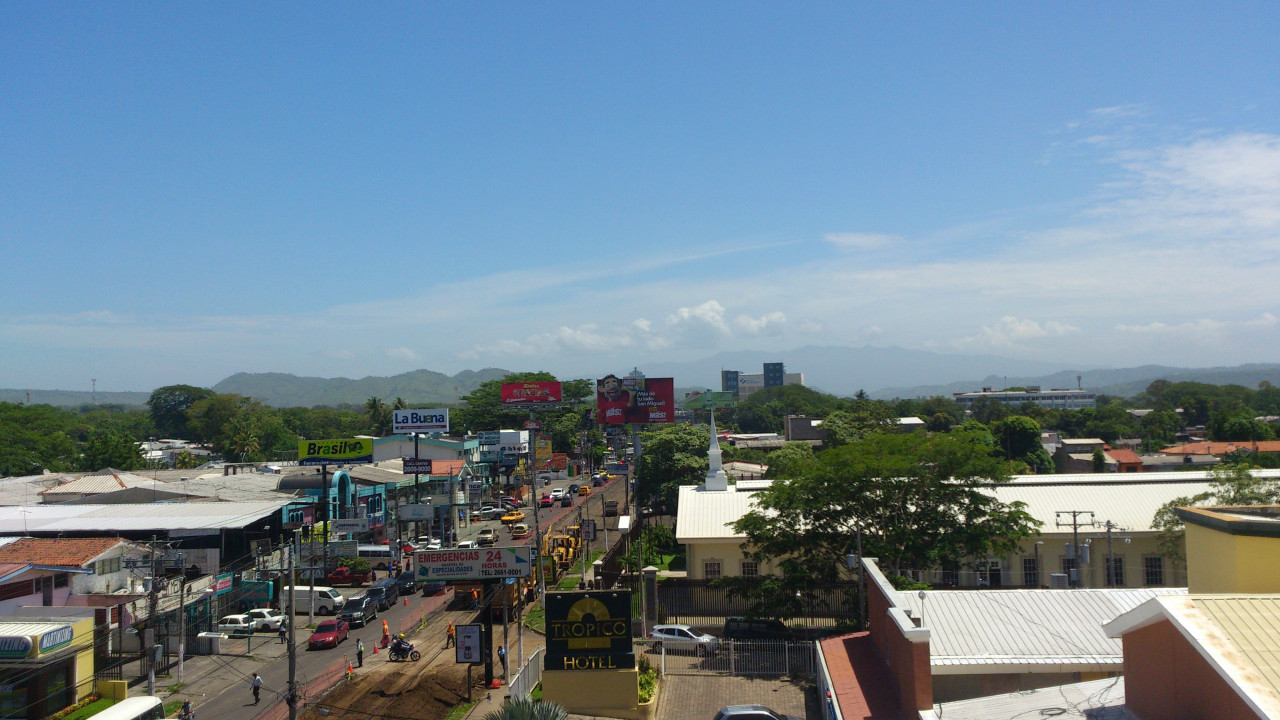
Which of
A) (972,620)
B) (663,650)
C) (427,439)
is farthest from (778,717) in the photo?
(427,439)

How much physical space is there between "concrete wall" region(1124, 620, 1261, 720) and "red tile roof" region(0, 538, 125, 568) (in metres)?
36.3

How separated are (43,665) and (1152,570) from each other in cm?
4009

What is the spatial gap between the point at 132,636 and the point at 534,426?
23.3 metres

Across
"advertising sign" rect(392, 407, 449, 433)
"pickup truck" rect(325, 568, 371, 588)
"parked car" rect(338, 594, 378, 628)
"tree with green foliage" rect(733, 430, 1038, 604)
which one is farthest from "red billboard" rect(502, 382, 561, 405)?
"tree with green foliage" rect(733, 430, 1038, 604)

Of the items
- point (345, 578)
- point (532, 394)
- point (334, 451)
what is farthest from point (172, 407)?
point (345, 578)

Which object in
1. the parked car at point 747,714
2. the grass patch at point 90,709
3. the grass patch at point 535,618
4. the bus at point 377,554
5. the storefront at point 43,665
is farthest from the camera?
the bus at point 377,554

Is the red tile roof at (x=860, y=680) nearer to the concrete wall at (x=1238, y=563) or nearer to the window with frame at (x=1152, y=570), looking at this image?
the concrete wall at (x=1238, y=563)

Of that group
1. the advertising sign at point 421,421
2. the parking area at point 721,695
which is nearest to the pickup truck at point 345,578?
the advertising sign at point 421,421

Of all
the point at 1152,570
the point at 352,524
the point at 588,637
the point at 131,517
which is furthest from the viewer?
the point at 352,524

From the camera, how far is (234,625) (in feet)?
119

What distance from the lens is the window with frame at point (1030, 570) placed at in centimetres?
3681

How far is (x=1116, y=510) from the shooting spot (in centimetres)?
3750

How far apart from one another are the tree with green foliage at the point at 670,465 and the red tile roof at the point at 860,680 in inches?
1517

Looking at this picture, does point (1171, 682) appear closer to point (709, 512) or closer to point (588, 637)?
point (588, 637)
